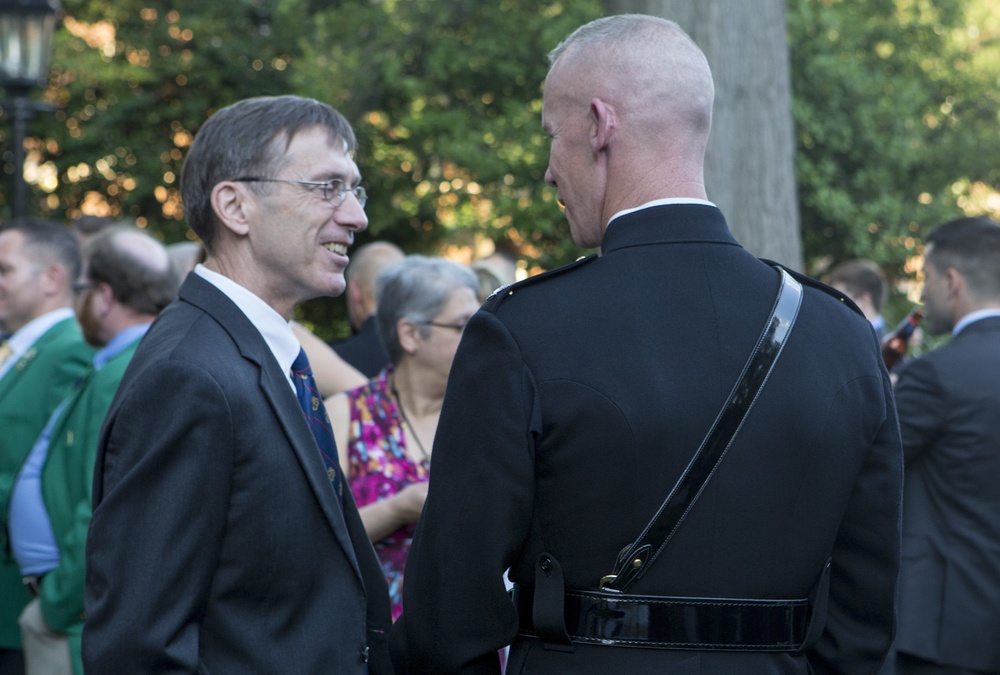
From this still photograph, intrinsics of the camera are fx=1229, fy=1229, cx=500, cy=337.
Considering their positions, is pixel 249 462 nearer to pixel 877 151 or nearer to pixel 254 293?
pixel 254 293

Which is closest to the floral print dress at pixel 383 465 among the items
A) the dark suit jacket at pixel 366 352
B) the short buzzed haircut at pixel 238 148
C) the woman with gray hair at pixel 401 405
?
the woman with gray hair at pixel 401 405

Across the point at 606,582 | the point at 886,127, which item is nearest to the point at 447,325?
the point at 606,582

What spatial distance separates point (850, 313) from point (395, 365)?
2.40 meters

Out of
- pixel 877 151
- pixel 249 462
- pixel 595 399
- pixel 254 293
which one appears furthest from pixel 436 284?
pixel 877 151

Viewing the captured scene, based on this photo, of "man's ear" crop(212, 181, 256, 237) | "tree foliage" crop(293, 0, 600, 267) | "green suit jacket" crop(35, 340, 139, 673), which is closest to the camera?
"man's ear" crop(212, 181, 256, 237)

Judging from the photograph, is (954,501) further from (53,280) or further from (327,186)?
(53,280)

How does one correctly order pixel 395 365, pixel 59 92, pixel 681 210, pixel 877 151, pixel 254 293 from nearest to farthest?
pixel 681 210, pixel 254 293, pixel 395 365, pixel 877 151, pixel 59 92

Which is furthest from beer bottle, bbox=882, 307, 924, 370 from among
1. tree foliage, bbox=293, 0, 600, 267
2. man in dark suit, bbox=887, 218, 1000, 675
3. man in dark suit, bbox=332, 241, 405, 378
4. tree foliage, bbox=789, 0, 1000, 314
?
tree foliage, bbox=789, 0, 1000, 314

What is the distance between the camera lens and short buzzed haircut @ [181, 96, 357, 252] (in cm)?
271

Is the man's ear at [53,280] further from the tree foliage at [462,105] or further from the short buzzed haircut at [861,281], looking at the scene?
the tree foliage at [462,105]

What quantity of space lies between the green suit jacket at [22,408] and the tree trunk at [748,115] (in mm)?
3055

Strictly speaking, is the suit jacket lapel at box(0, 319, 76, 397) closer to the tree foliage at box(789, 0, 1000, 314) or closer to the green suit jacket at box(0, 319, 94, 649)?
the green suit jacket at box(0, 319, 94, 649)

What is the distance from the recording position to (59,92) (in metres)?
19.4

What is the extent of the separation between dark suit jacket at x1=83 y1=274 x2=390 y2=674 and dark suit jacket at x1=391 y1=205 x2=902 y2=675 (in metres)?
0.32
